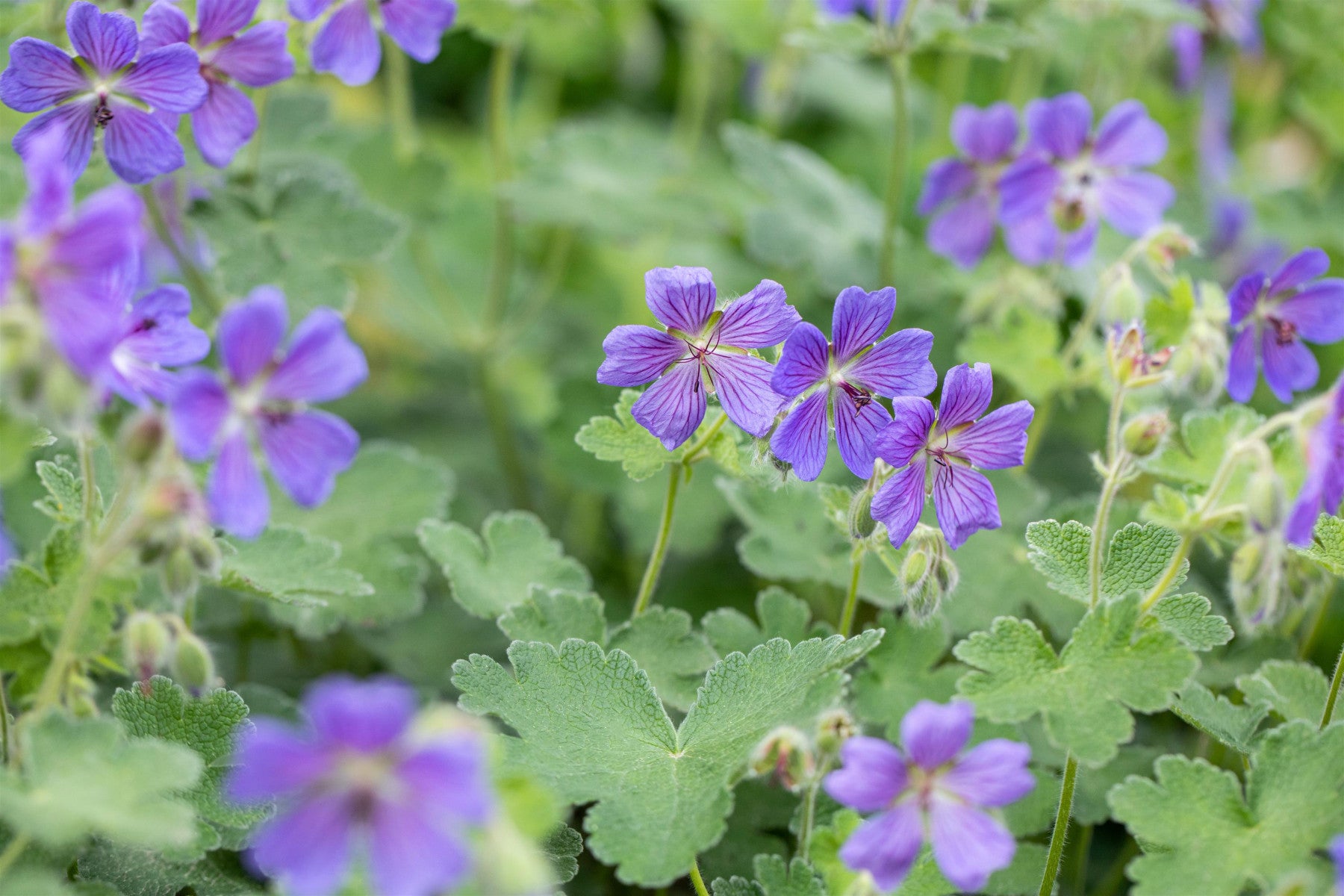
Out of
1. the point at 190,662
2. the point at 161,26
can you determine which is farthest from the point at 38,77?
the point at 190,662

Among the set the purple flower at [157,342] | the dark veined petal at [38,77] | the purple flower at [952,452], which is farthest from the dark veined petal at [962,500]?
the dark veined petal at [38,77]

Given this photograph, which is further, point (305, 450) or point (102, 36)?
point (102, 36)

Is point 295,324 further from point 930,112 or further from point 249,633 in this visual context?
point 930,112

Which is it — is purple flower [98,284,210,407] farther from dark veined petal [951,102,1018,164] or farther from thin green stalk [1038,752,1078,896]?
dark veined petal [951,102,1018,164]

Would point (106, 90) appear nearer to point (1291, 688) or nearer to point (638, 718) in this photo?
point (638, 718)

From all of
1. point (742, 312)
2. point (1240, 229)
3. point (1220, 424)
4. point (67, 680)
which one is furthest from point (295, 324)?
point (1240, 229)

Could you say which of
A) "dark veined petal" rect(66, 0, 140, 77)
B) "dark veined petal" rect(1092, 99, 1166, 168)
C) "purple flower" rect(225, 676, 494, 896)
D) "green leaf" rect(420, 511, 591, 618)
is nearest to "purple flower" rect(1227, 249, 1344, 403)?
"dark veined petal" rect(1092, 99, 1166, 168)
